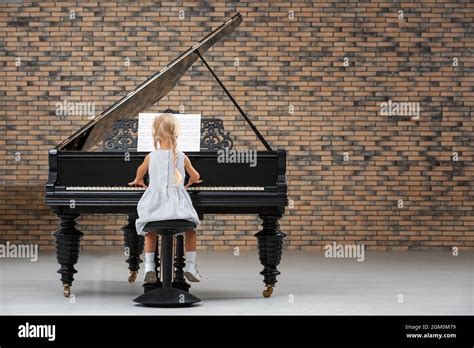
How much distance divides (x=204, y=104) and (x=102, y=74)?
1.17m

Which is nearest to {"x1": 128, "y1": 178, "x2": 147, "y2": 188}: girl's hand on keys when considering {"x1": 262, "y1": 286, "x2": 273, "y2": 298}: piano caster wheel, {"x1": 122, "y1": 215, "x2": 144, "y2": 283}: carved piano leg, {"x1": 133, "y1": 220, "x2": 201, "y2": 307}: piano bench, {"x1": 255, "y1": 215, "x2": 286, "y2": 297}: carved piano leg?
{"x1": 133, "y1": 220, "x2": 201, "y2": 307}: piano bench

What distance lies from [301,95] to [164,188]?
17.3ft

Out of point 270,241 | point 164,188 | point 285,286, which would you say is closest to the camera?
point 164,188

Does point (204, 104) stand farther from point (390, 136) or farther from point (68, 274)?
point (68, 274)

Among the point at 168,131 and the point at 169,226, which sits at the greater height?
the point at 168,131

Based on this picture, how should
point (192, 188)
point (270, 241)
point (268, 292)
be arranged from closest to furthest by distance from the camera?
1. point (192, 188)
2. point (270, 241)
3. point (268, 292)

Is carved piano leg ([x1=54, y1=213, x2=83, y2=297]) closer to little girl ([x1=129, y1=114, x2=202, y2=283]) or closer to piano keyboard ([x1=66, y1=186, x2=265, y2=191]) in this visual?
piano keyboard ([x1=66, y1=186, x2=265, y2=191])

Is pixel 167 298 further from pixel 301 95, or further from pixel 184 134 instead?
pixel 301 95

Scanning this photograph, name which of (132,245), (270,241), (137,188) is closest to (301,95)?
(132,245)

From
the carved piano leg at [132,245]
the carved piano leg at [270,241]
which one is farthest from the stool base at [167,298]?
the carved piano leg at [132,245]

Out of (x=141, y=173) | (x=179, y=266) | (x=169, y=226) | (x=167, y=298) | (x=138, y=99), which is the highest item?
(x=138, y=99)

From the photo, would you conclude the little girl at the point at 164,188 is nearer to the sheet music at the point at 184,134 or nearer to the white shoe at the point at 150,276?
the white shoe at the point at 150,276

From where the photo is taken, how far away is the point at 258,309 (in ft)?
23.1

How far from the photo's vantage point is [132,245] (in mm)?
9047
